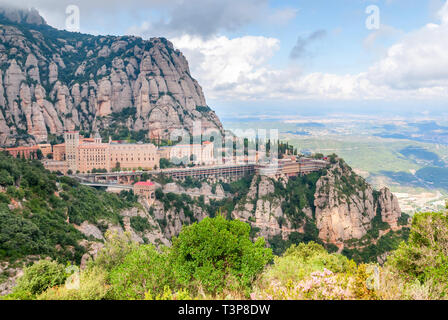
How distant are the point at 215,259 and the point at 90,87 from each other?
86.0 metres

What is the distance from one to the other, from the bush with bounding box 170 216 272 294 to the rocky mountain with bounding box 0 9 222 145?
68.3 m

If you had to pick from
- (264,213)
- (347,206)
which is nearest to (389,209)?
(347,206)

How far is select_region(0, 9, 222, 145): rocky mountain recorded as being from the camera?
76.9m

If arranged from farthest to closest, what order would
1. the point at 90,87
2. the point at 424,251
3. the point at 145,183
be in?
the point at 90,87 < the point at 145,183 < the point at 424,251

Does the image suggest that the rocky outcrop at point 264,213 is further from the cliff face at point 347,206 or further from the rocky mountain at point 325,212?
the cliff face at point 347,206

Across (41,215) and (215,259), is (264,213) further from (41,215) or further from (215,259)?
(215,259)

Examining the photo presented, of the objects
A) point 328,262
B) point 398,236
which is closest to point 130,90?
point 398,236

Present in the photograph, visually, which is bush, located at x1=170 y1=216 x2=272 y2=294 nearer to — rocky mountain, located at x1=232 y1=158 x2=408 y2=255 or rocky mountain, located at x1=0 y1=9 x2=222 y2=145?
rocky mountain, located at x1=232 y1=158 x2=408 y2=255

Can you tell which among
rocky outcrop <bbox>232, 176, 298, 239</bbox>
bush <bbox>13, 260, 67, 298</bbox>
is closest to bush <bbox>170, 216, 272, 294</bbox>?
bush <bbox>13, 260, 67, 298</bbox>

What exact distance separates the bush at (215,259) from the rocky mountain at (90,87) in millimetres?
68286

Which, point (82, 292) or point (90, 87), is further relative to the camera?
point (90, 87)

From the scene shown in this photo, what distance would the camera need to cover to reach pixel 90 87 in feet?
293

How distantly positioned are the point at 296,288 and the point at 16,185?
96.3ft

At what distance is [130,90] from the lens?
90.7 metres
